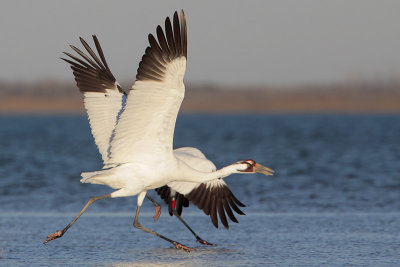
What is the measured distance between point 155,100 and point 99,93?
2.82 m

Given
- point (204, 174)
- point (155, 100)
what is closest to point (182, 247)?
point (204, 174)

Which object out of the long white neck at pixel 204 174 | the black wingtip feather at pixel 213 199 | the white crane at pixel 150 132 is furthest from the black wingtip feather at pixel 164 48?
the black wingtip feather at pixel 213 199

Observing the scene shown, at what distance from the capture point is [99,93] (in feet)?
40.3

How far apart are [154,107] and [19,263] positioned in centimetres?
260

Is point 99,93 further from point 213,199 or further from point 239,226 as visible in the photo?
point 239,226

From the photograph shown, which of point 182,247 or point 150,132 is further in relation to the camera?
point 182,247

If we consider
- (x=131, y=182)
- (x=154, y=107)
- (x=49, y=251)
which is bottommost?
(x=49, y=251)

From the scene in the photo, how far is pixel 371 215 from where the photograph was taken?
14.0m

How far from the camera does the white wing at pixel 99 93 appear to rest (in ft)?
39.1

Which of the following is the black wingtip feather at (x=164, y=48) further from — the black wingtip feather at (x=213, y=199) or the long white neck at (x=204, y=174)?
the black wingtip feather at (x=213, y=199)

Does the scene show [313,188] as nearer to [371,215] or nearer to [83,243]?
[371,215]

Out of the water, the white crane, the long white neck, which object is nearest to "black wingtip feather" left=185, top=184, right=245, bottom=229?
the white crane

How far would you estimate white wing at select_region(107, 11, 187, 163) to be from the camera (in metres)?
9.20

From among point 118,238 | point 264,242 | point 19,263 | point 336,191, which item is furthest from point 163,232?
point 336,191
